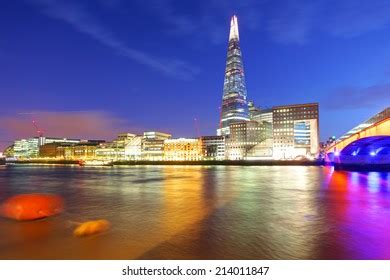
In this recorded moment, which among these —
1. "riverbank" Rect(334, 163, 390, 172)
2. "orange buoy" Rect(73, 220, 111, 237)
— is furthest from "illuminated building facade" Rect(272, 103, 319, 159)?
"orange buoy" Rect(73, 220, 111, 237)

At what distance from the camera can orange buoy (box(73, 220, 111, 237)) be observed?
13710mm

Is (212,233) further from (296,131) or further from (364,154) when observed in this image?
(296,131)

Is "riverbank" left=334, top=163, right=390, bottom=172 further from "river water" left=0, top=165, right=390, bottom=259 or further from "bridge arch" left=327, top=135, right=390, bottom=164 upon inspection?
"river water" left=0, top=165, right=390, bottom=259

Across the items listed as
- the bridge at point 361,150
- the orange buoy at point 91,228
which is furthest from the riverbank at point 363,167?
the orange buoy at point 91,228

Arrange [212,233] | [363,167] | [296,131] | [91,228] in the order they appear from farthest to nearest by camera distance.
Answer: [296,131]
[363,167]
[91,228]
[212,233]

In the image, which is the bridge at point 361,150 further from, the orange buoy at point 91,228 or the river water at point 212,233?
the orange buoy at point 91,228

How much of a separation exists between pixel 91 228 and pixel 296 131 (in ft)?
615

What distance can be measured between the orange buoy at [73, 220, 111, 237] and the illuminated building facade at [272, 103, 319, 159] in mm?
179182

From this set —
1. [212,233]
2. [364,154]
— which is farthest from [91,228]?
[364,154]

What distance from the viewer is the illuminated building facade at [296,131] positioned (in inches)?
7411

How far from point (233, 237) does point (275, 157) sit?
185 meters

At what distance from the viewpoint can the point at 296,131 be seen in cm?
19200

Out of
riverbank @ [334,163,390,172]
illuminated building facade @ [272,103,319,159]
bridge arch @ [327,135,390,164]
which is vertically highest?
illuminated building facade @ [272,103,319,159]
